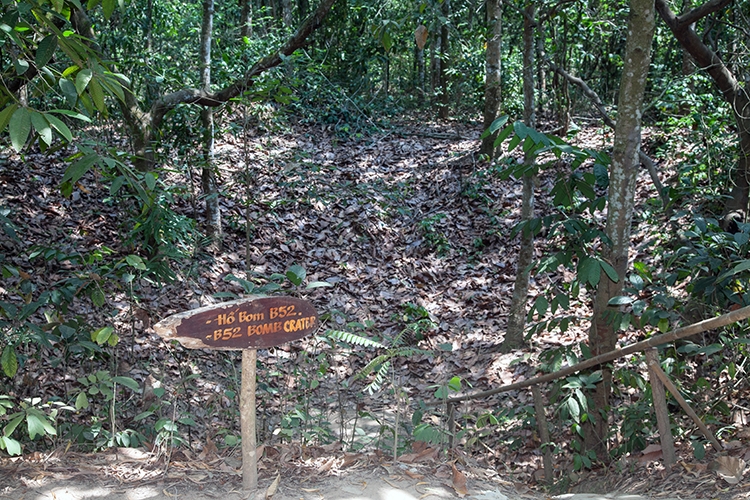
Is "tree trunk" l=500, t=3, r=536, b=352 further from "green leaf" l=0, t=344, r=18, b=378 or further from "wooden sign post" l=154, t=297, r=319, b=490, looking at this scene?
"green leaf" l=0, t=344, r=18, b=378

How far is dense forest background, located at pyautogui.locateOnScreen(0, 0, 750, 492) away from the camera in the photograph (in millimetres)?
3801

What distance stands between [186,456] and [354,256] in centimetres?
512

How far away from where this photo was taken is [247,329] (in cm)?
273

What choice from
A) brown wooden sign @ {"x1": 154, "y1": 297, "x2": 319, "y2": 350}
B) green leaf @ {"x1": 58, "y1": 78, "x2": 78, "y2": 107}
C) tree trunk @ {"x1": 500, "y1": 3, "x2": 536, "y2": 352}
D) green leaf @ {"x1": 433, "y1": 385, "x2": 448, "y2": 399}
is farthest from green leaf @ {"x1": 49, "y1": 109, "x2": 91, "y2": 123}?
tree trunk @ {"x1": 500, "y1": 3, "x2": 536, "y2": 352}

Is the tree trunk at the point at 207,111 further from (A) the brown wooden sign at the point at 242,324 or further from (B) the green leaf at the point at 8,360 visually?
(A) the brown wooden sign at the point at 242,324

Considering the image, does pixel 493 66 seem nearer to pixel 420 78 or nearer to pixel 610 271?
pixel 420 78

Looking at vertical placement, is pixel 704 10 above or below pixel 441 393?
above

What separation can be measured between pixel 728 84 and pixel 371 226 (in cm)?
494

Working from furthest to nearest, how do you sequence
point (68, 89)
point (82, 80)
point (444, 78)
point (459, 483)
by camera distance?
1. point (444, 78)
2. point (459, 483)
3. point (68, 89)
4. point (82, 80)

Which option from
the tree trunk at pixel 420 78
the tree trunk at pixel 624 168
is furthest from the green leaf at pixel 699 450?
the tree trunk at pixel 420 78

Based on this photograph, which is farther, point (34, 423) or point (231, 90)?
point (231, 90)

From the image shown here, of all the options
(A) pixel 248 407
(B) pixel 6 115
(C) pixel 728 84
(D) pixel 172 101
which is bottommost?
(A) pixel 248 407

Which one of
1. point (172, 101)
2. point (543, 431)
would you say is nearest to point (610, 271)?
point (543, 431)

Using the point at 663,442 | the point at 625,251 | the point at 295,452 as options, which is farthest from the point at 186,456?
the point at 625,251
